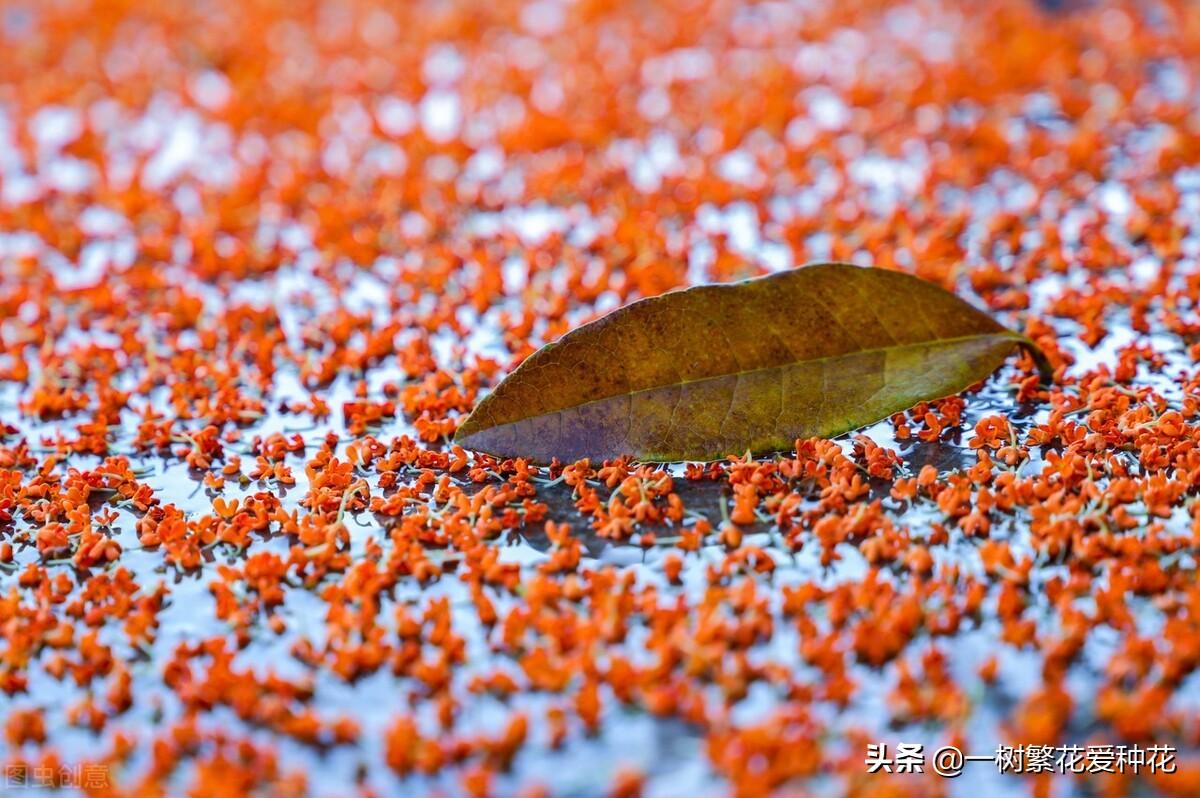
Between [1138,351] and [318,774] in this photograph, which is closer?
[318,774]

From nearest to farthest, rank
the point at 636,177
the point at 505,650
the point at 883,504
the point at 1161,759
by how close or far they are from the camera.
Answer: the point at 1161,759, the point at 505,650, the point at 883,504, the point at 636,177

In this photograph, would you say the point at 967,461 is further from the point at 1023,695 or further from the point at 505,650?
the point at 505,650

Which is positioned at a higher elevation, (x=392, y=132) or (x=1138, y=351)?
(x=392, y=132)

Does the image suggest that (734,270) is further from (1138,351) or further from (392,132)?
(392,132)

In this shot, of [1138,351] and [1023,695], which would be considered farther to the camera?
[1138,351]

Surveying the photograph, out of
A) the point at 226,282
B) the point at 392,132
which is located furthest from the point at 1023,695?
the point at 392,132

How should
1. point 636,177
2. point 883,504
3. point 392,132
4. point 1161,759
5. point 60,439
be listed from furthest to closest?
point 392,132, point 636,177, point 60,439, point 883,504, point 1161,759

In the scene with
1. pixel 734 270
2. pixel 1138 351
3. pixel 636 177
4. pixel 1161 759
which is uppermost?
pixel 636 177

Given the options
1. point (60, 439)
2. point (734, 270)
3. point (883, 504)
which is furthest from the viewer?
point (734, 270)

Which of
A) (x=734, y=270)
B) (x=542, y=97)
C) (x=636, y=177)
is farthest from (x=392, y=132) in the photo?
(x=734, y=270)
